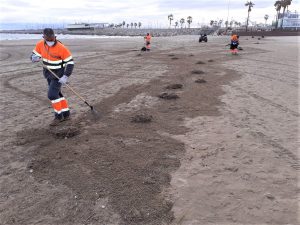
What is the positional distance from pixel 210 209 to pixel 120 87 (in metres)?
7.20

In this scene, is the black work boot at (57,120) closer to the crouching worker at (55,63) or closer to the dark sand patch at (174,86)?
the crouching worker at (55,63)

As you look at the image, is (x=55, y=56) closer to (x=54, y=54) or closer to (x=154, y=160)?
(x=54, y=54)

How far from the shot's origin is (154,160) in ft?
15.3

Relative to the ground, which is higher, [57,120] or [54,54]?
[54,54]

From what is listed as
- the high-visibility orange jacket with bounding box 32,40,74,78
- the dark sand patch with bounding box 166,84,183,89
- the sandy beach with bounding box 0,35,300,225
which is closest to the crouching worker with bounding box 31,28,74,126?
the high-visibility orange jacket with bounding box 32,40,74,78

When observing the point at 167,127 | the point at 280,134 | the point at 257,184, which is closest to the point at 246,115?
the point at 280,134

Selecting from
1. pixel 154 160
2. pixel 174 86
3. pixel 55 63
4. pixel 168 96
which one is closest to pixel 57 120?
pixel 55 63

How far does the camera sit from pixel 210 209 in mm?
3438

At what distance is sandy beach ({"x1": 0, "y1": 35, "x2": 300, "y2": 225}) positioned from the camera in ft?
11.3

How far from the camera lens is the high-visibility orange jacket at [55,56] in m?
6.13

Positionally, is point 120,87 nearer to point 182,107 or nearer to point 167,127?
point 182,107

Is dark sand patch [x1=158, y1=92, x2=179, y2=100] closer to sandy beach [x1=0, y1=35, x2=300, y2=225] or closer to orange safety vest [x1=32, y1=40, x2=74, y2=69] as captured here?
sandy beach [x1=0, y1=35, x2=300, y2=225]

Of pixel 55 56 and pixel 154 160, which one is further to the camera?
pixel 55 56

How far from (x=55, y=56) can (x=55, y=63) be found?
16cm
